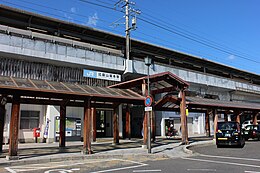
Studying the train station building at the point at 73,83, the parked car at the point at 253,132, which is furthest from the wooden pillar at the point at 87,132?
the parked car at the point at 253,132

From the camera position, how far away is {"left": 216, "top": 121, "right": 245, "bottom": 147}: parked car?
16547mm

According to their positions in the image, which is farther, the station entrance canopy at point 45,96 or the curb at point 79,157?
the station entrance canopy at point 45,96

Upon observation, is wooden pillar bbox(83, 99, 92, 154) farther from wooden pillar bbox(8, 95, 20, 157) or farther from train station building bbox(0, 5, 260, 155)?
wooden pillar bbox(8, 95, 20, 157)

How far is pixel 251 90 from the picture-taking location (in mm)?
42688

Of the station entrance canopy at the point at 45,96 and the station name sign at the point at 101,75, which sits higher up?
the station name sign at the point at 101,75

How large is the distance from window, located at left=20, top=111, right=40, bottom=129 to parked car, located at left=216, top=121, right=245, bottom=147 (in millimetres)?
15025

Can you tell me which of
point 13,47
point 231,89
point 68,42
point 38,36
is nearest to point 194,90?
point 231,89

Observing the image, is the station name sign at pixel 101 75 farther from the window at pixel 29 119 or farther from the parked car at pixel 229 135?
the parked car at pixel 229 135

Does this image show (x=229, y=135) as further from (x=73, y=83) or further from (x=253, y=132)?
(x=73, y=83)

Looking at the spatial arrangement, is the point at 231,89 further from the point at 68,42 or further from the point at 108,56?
the point at 68,42

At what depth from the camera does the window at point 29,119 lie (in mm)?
20781

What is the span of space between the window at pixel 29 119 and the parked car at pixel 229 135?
1503 centimetres

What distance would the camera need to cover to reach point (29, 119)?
21141mm

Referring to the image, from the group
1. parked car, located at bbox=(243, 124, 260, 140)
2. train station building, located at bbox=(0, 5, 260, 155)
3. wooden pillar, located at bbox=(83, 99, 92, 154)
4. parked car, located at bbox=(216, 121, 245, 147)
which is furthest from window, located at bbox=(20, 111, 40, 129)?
parked car, located at bbox=(243, 124, 260, 140)
